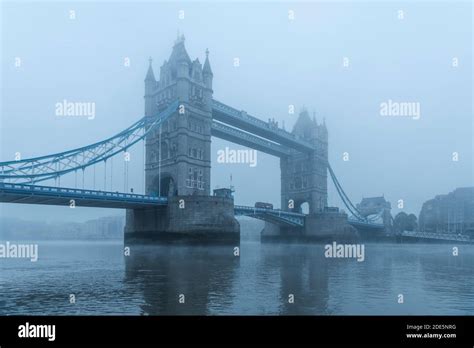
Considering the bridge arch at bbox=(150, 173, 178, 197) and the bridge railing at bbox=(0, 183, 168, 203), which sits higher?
the bridge arch at bbox=(150, 173, 178, 197)

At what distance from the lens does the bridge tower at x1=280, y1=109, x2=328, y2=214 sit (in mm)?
75000

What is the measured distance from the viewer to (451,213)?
101125 mm

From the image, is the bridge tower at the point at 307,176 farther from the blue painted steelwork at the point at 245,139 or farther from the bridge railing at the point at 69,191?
the bridge railing at the point at 69,191

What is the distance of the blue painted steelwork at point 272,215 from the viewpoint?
172ft

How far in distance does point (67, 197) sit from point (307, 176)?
49.7 meters

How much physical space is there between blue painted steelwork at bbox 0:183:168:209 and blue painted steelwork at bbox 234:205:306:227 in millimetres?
14132

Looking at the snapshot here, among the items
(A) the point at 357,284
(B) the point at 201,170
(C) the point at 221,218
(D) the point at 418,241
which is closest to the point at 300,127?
(D) the point at 418,241

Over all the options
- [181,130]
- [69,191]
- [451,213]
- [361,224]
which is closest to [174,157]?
[181,130]

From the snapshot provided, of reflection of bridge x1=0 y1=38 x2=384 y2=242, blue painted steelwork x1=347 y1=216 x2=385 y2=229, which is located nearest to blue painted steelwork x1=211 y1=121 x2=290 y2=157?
reflection of bridge x1=0 y1=38 x2=384 y2=242

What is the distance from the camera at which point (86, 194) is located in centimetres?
3494

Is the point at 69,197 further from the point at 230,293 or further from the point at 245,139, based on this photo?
the point at 245,139

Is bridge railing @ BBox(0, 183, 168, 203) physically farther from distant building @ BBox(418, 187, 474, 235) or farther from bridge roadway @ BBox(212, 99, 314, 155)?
distant building @ BBox(418, 187, 474, 235)
